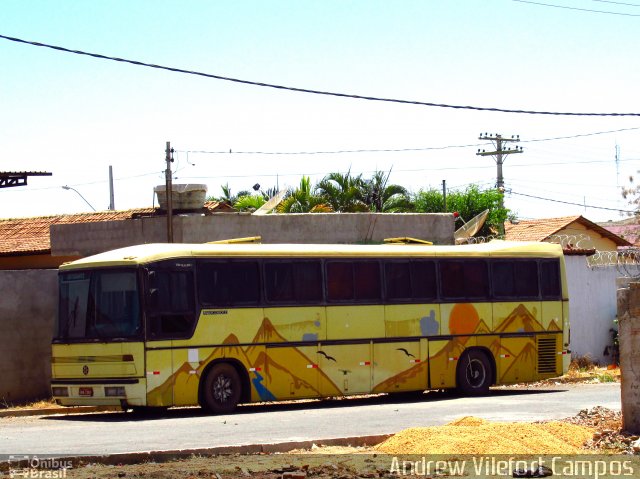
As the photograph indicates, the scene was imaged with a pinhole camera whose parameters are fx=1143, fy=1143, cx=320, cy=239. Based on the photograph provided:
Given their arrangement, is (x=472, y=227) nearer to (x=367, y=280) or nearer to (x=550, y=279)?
(x=550, y=279)

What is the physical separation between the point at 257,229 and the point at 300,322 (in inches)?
276

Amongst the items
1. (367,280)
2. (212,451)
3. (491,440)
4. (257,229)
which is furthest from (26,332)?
(491,440)

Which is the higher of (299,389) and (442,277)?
(442,277)

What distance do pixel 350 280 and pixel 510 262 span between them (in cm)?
440

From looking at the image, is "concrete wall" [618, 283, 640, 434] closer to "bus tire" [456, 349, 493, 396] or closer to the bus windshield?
the bus windshield

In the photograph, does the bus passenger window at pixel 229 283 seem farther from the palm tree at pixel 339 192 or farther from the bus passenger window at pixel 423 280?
the palm tree at pixel 339 192

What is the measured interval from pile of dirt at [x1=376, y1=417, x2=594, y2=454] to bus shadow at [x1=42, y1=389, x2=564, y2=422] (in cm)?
694

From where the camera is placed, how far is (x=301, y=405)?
22844 millimetres

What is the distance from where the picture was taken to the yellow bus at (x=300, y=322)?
19922 mm

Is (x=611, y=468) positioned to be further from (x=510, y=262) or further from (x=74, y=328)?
(x=510, y=262)

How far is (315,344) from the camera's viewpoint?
22.0 meters

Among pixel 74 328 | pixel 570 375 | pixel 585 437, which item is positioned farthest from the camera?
pixel 570 375

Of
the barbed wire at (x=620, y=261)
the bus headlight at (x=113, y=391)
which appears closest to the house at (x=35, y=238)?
the barbed wire at (x=620, y=261)

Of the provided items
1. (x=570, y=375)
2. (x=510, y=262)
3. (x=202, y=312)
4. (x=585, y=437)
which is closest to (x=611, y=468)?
(x=585, y=437)
